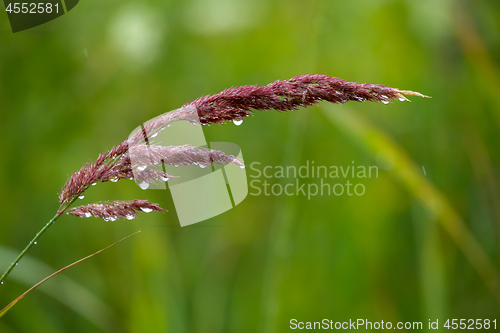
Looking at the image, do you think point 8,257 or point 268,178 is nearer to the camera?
point 8,257

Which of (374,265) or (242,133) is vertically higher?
(242,133)

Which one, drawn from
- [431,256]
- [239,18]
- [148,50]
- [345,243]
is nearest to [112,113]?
[148,50]

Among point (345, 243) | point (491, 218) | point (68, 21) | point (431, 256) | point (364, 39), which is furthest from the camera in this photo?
point (364, 39)

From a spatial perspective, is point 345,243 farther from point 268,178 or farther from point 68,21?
point 68,21

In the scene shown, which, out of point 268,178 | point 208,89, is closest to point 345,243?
point 268,178

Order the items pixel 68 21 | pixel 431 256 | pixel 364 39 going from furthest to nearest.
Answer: pixel 364 39 < pixel 68 21 < pixel 431 256

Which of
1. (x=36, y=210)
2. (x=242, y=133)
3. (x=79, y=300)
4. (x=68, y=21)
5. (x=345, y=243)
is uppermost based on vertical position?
(x=68, y=21)

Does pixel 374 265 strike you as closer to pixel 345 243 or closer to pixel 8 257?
pixel 345 243
